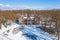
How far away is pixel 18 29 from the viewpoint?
12.3 ft

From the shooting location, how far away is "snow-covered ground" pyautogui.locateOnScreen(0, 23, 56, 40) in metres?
3.30

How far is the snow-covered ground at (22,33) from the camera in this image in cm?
330

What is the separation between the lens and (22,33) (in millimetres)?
3518

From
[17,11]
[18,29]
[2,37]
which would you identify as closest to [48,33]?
[18,29]

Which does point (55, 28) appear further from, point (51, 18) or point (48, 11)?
point (48, 11)

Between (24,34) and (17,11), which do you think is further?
(17,11)

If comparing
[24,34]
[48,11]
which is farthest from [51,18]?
[24,34]

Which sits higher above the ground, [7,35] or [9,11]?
[9,11]

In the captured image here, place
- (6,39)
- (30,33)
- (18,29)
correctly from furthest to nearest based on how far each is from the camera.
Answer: (18,29)
(30,33)
(6,39)

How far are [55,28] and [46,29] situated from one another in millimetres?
265

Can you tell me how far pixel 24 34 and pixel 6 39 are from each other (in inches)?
17.4

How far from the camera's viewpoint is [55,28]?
3.41m

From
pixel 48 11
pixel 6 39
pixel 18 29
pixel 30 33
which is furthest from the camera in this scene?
pixel 48 11

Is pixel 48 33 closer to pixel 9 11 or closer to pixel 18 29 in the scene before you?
pixel 18 29
